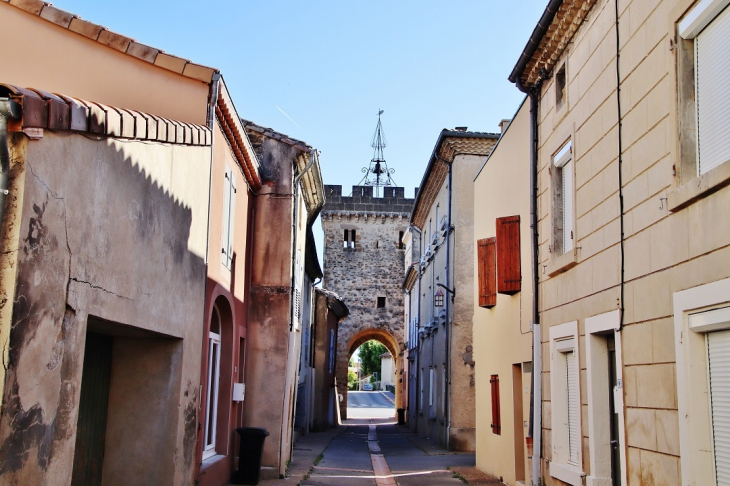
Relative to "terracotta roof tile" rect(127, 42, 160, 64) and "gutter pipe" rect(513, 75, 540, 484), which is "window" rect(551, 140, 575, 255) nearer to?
"gutter pipe" rect(513, 75, 540, 484)

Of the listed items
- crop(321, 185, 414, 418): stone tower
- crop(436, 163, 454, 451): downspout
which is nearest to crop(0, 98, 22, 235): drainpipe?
crop(436, 163, 454, 451): downspout

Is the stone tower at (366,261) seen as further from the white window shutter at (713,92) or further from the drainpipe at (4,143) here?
the drainpipe at (4,143)

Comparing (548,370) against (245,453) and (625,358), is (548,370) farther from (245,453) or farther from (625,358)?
(245,453)

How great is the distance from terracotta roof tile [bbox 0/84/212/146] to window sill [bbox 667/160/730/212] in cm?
438

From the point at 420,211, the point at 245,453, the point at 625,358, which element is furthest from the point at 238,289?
the point at 420,211

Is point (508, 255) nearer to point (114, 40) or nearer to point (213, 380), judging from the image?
point (213, 380)

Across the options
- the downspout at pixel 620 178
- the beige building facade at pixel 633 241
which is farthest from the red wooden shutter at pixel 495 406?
the downspout at pixel 620 178

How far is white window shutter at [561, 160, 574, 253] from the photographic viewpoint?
31.2ft

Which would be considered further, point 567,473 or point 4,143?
point 567,473

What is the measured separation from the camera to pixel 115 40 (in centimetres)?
863

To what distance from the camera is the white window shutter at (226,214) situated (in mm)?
11062

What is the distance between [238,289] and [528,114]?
5282 millimetres

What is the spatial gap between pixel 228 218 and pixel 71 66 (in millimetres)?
3592

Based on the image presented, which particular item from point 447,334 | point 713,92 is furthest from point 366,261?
point 713,92
